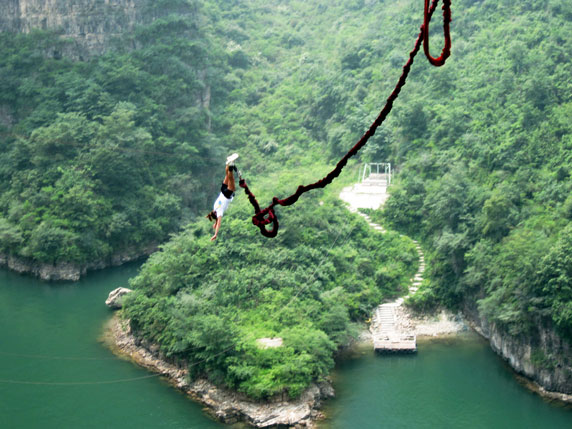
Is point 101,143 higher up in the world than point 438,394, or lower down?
higher up

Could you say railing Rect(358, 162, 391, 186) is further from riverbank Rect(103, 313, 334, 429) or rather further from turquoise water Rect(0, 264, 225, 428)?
riverbank Rect(103, 313, 334, 429)

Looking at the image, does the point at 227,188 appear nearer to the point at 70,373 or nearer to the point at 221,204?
the point at 221,204

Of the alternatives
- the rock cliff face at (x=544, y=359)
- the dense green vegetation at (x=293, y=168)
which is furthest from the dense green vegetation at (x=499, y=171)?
the rock cliff face at (x=544, y=359)

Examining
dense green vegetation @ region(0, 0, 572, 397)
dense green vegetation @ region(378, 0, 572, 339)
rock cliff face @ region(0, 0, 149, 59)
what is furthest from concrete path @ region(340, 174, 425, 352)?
rock cliff face @ region(0, 0, 149, 59)

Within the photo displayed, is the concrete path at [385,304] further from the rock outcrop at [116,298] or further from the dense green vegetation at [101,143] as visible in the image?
the rock outcrop at [116,298]

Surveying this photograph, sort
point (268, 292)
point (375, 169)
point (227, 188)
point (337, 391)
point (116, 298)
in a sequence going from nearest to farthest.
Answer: point (227, 188) → point (337, 391) → point (268, 292) → point (116, 298) → point (375, 169)

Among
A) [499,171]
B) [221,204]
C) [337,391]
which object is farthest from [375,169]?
[221,204]
